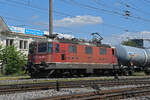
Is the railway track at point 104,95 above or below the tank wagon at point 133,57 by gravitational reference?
below

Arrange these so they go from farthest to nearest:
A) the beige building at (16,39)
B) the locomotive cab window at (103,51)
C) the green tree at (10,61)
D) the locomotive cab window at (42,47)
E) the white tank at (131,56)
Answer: the beige building at (16,39) < the green tree at (10,61) < the white tank at (131,56) < the locomotive cab window at (103,51) < the locomotive cab window at (42,47)

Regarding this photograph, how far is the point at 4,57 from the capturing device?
95.0ft

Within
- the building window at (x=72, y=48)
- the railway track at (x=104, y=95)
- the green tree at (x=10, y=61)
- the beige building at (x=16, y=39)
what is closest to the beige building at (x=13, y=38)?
the beige building at (x=16, y=39)

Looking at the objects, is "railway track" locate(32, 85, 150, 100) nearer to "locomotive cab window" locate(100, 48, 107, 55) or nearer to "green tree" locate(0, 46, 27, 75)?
"locomotive cab window" locate(100, 48, 107, 55)

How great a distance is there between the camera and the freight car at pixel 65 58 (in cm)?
1956

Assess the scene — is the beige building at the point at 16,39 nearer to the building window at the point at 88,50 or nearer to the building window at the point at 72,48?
the building window at the point at 88,50

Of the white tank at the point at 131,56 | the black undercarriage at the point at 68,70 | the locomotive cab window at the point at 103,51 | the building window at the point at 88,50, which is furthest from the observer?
the white tank at the point at 131,56

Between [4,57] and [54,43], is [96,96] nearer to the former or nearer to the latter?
[54,43]

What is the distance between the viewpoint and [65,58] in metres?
20.3

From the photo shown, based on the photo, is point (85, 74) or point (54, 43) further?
point (85, 74)

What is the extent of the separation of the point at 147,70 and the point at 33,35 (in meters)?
20.4

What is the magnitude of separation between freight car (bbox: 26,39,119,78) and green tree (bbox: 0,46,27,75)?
884 cm

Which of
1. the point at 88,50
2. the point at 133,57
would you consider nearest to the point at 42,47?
the point at 88,50

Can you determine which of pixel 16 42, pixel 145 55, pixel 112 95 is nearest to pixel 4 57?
pixel 16 42
